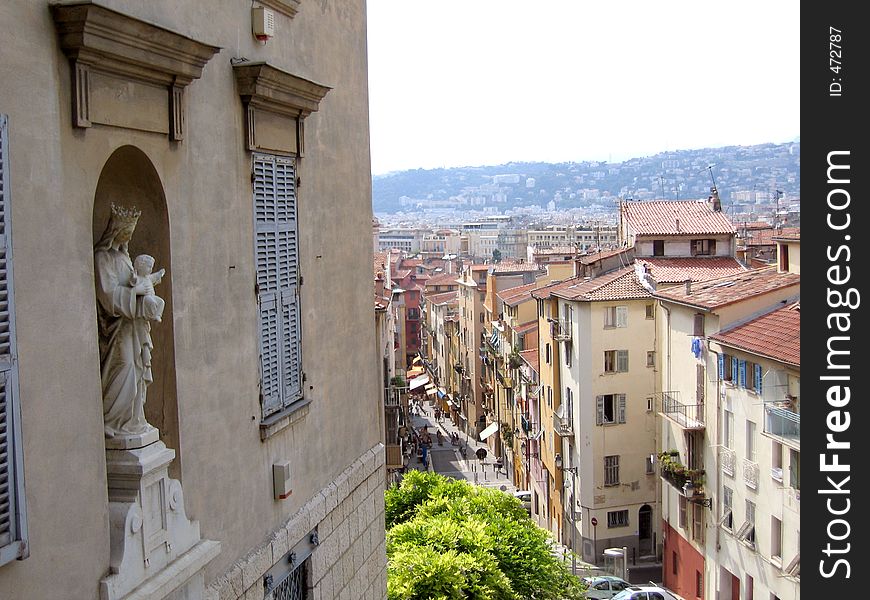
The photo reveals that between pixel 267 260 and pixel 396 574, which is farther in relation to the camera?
pixel 396 574

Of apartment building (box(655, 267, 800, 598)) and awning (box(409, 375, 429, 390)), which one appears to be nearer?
apartment building (box(655, 267, 800, 598))

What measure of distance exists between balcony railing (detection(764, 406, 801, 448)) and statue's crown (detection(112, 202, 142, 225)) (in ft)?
72.0

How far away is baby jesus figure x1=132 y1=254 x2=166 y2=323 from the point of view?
6234mm

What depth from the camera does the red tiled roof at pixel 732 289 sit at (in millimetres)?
31250

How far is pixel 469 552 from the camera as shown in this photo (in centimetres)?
2241

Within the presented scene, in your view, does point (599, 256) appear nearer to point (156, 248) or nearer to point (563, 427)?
point (563, 427)

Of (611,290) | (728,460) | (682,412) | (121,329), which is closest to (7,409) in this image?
(121,329)

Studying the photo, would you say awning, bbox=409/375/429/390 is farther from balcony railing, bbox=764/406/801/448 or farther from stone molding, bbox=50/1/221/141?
→ stone molding, bbox=50/1/221/141

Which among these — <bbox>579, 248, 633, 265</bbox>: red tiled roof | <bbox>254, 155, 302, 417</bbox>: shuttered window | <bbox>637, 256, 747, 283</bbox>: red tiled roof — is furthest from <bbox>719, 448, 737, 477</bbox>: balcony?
<bbox>254, 155, 302, 417</bbox>: shuttered window

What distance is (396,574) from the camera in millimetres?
20656

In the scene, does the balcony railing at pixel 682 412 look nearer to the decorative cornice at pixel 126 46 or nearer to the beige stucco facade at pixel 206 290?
the beige stucco facade at pixel 206 290
